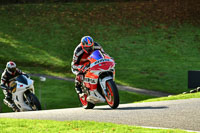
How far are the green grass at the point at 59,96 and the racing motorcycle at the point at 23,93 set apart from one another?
7179 mm

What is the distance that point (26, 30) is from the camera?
2165 inches

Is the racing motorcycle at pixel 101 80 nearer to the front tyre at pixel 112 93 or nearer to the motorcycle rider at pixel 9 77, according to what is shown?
the front tyre at pixel 112 93

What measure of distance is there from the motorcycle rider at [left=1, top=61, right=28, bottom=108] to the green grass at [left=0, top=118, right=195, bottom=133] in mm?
7980

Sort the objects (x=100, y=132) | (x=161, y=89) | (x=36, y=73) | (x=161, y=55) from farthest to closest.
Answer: (x=161, y=55) → (x=36, y=73) → (x=161, y=89) → (x=100, y=132)

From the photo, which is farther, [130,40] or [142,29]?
[142,29]

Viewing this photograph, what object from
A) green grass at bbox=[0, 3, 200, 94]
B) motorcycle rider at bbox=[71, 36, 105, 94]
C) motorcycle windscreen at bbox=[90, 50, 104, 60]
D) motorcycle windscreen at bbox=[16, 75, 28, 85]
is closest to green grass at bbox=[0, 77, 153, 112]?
green grass at bbox=[0, 3, 200, 94]

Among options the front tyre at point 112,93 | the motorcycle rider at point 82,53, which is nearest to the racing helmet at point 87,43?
the motorcycle rider at point 82,53

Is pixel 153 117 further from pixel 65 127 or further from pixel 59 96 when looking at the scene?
pixel 59 96

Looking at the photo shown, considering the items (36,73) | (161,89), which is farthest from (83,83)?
(36,73)

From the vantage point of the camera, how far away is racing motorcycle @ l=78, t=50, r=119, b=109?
1255cm

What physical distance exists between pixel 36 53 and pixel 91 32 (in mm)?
9559

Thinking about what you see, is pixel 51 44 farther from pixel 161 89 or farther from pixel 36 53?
pixel 161 89

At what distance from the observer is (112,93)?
40.6ft

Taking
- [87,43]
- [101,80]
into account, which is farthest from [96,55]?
[101,80]
